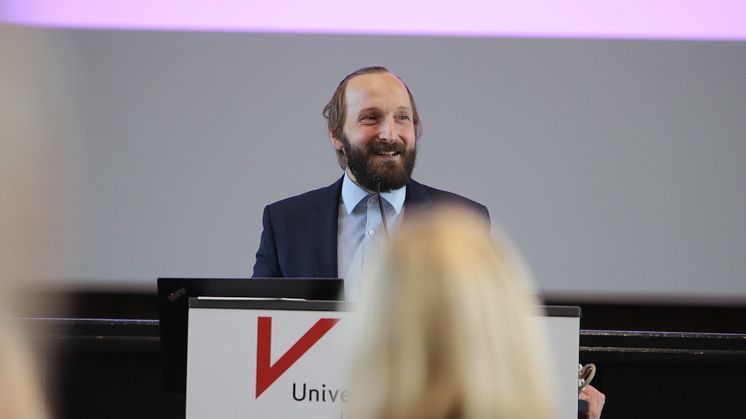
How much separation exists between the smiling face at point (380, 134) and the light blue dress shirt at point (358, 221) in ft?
0.14

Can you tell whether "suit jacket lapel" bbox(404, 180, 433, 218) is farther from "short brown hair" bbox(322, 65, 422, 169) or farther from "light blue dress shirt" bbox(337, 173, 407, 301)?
"short brown hair" bbox(322, 65, 422, 169)

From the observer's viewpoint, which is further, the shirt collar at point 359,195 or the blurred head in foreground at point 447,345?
the shirt collar at point 359,195

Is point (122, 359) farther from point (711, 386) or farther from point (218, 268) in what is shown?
point (711, 386)

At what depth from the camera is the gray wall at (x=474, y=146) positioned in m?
3.88

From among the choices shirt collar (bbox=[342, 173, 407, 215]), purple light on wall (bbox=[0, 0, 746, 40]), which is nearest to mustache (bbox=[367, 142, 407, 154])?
shirt collar (bbox=[342, 173, 407, 215])

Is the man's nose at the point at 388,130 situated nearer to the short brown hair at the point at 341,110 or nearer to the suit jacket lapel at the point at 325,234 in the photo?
the short brown hair at the point at 341,110

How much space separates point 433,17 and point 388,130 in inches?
38.9

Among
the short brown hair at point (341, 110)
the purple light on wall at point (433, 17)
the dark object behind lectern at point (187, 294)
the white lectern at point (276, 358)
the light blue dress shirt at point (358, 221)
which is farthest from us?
the purple light on wall at point (433, 17)

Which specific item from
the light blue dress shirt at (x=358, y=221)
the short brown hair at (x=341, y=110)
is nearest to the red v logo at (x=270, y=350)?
the light blue dress shirt at (x=358, y=221)

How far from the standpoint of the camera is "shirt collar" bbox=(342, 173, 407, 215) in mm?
3045

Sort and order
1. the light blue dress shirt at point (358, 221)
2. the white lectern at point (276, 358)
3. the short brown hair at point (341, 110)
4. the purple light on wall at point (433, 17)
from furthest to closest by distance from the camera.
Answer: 1. the purple light on wall at point (433, 17)
2. the short brown hair at point (341, 110)
3. the light blue dress shirt at point (358, 221)
4. the white lectern at point (276, 358)

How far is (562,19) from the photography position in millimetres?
3836

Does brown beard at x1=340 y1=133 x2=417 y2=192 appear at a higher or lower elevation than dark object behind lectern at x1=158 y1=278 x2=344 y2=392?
higher

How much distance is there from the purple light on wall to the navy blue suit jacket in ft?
2.90
